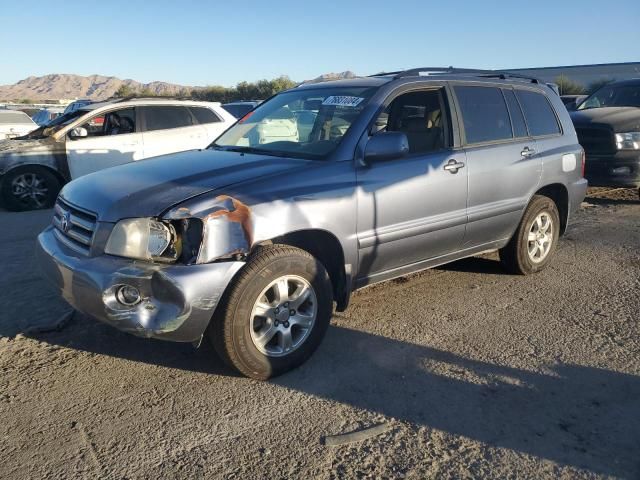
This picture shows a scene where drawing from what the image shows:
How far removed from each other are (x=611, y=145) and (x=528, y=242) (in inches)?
174

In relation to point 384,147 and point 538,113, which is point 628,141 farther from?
point 384,147

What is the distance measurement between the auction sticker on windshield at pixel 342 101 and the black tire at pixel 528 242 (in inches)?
77.9

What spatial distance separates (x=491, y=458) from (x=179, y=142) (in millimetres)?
7731

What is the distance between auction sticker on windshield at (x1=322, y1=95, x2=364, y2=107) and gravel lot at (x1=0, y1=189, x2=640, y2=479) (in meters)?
1.60

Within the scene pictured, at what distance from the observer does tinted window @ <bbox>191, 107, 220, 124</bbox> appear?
379 inches

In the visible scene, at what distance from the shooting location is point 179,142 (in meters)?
9.31

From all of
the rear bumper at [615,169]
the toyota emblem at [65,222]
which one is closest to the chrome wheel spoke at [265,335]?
the toyota emblem at [65,222]

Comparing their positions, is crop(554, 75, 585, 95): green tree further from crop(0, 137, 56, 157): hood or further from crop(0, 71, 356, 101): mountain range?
crop(0, 71, 356, 101): mountain range

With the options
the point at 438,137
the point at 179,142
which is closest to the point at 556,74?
the point at 179,142

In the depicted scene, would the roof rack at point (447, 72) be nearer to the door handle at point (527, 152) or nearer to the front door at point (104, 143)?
the door handle at point (527, 152)

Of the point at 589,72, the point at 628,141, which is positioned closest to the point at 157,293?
the point at 628,141

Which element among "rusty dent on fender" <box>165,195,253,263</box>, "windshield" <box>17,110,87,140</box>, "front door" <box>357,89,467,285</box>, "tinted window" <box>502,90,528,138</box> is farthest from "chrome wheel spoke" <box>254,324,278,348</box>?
"windshield" <box>17,110,87,140</box>

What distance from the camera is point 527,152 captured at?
500 cm

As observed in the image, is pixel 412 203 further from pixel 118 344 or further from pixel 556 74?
pixel 556 74
